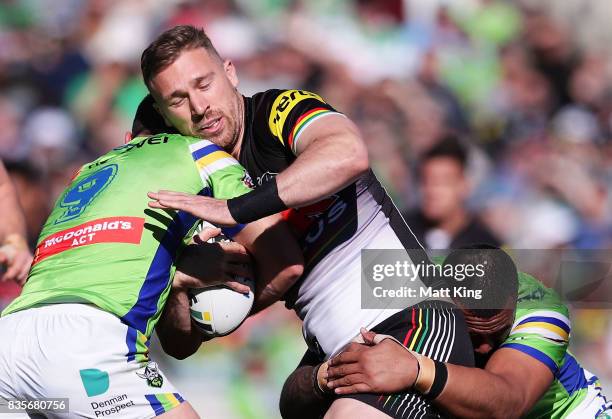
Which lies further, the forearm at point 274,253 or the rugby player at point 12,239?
the rugby player at point 12,239

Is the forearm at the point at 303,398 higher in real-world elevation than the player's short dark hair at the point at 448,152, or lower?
lower

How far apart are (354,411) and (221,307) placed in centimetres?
72

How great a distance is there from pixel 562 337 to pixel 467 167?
9.54 ft

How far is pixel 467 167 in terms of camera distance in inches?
267

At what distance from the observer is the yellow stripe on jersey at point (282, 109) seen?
3664 mm

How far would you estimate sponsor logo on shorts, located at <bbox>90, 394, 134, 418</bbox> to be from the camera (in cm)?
320

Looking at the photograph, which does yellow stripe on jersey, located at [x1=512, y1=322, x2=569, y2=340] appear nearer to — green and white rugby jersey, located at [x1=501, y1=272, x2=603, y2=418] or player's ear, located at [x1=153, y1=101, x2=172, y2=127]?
green and white rugby jersey, located at [x1=501, y1=272, x2=603, y2=418]

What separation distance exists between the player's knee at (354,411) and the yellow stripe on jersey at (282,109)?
1105 mm

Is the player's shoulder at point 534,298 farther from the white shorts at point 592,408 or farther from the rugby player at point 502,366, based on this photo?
the white shorts at point 592,408

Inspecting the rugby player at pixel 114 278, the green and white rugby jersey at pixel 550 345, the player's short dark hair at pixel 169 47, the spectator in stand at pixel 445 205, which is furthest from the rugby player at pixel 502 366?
the spectator in stand at pixel 445 205

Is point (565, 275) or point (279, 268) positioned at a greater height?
point (279, 268)

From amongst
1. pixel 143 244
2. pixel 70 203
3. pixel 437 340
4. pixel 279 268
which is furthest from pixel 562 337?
pixel 70 203

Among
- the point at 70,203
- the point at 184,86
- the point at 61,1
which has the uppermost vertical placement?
the point at 61,1

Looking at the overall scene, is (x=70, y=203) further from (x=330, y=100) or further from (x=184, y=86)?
(x=330, y=100)
